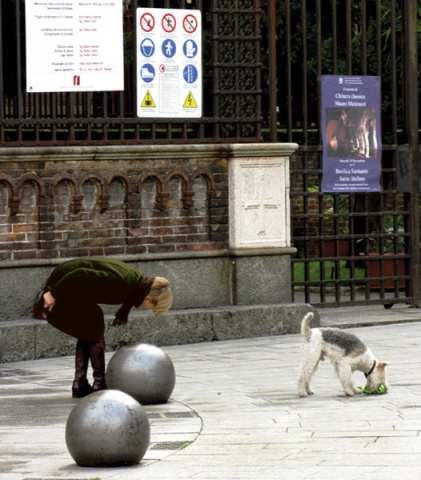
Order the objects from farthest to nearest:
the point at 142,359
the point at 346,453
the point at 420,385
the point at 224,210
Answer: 1. the point at 224,210
2. the point at 420,385
3. the point at 142,359
4. the point at 346,453

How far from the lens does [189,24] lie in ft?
51.6

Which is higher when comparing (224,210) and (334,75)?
(334,75)

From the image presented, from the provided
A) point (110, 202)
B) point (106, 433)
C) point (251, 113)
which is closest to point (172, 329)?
point (110, 202)

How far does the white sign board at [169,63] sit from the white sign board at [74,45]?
0.98ft

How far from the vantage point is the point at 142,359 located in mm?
11008

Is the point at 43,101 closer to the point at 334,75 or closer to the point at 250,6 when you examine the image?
the point at 250,6

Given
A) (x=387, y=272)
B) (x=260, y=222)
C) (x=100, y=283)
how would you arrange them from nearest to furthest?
(x=100, y=283) < (x=260, y=222) < (x=387, y=272)

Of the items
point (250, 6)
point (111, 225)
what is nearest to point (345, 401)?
point (111, 225)

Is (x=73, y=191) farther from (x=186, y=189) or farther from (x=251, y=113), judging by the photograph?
(x=251, y=113)

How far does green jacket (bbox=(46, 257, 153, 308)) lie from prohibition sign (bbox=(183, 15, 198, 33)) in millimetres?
5050

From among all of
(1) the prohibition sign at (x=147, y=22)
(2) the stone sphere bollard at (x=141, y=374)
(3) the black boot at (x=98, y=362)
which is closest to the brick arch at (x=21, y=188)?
(1) the prohibition sign at (x=147, y=22)

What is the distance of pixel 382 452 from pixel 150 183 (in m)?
7.13

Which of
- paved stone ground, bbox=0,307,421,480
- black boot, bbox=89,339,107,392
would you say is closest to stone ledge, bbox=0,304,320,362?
paved stone ground, bbox=0,307,421,480

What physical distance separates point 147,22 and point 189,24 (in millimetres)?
526
